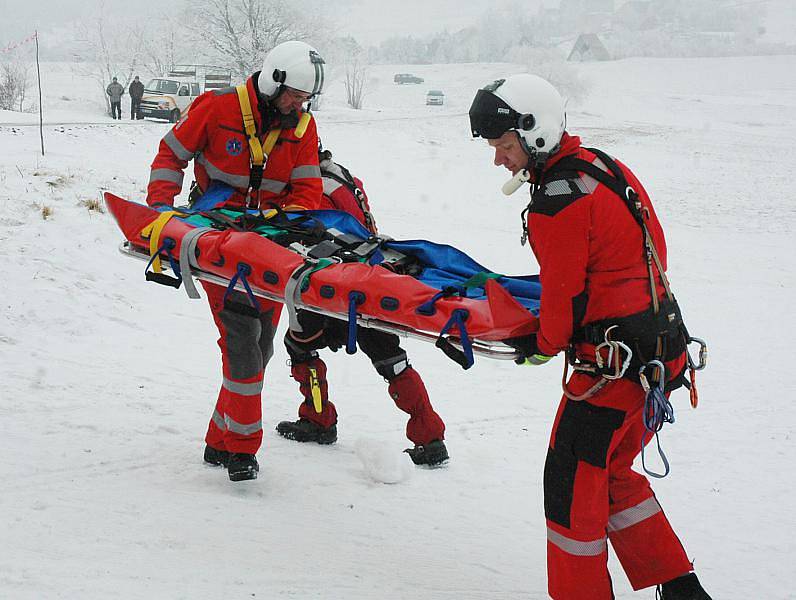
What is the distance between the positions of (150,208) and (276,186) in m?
0.75

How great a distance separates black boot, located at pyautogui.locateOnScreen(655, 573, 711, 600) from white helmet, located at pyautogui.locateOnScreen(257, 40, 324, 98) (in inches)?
114

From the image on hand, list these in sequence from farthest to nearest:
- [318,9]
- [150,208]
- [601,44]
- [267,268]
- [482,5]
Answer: [482,5] → [601,44] → [318,9] → [150,208] → [267,268]

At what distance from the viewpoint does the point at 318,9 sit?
148ft

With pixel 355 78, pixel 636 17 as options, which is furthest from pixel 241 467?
pixel 636 17

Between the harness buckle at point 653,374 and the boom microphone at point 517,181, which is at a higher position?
the boom microphone at point 517,181

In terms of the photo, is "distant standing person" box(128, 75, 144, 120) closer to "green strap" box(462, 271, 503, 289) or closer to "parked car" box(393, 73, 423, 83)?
"green strap" box(462, 271, 503, 289)

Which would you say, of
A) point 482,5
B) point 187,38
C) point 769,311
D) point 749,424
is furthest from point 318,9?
point 482,5

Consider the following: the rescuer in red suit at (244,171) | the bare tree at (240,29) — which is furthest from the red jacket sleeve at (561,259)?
the bare tree at (240,29)

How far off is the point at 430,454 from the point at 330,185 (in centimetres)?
175

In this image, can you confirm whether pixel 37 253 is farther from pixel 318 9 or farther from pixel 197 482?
pixel 318 9

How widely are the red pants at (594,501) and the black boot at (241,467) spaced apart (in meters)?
1.74

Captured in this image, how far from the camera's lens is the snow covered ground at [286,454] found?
3.48 metres

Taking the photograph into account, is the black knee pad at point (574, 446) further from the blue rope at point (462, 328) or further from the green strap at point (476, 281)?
the green strap at point (476, 281)

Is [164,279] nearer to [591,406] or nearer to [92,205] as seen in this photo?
[591,406]
